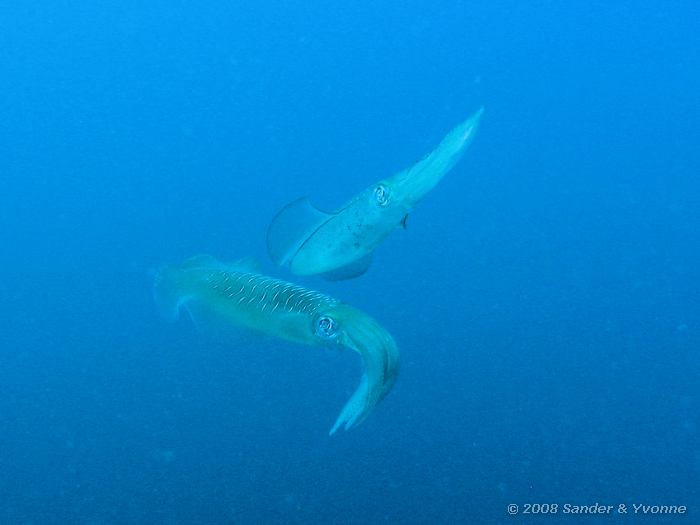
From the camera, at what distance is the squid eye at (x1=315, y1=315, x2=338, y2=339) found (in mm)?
1629

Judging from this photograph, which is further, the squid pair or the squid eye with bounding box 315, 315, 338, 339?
the squid eye with bounding box 315, 315, 338, 339

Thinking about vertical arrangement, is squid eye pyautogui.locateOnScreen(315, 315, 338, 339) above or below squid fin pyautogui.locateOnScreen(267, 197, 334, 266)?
below

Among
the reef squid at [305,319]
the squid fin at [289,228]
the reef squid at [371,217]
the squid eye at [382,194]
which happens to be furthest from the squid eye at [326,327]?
the squid eye at [382,194]

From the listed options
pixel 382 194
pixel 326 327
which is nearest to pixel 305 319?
pixel 326 327

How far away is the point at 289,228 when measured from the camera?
6.07ft

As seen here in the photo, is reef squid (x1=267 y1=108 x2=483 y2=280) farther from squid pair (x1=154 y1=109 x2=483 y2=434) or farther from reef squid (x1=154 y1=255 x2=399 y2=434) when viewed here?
reef squid (x1=154 y1=255 x2=399 y2=434)

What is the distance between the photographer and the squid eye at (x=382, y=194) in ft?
4.65

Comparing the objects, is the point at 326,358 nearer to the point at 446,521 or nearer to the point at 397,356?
the point at 446,521

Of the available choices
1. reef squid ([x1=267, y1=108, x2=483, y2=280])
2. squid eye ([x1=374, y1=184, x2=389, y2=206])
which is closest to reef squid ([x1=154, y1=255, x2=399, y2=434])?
reef squid ([x1=267, y1=108, x2=483, y2=280])

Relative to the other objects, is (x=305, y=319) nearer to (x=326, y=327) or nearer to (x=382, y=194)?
(x=326, y=327)

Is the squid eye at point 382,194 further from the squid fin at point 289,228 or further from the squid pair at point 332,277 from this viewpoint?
the squid fin at point 289,228

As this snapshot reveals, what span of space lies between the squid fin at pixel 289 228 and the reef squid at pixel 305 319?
9 cm

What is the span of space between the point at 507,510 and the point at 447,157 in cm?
496

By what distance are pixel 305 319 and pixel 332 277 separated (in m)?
0.15
